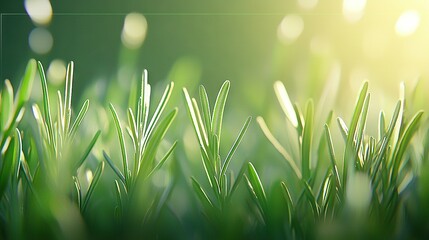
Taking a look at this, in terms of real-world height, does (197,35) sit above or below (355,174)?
above

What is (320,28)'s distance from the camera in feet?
7.82

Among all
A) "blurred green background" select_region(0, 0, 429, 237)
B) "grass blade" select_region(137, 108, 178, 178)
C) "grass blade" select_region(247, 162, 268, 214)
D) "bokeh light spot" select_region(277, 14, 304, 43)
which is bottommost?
"grass blade" select_region(247, 162, 268, 214)

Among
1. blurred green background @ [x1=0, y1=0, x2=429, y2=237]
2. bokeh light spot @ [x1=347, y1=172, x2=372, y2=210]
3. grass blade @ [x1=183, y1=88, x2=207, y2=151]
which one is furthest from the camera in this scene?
blurred green background @ [x1=0, y1=0, x2=429, y2=237]

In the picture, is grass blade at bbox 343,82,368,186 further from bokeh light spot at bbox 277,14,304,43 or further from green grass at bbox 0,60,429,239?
bokeh light spot at bbox 277,14,304,43

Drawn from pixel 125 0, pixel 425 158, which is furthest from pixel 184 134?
pixel 125 0

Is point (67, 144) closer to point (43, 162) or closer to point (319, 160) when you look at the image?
point (43, 162)

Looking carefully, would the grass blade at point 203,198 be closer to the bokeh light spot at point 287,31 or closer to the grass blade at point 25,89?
the grass blade at point 25,89

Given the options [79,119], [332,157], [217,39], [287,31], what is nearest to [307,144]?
[332,157]

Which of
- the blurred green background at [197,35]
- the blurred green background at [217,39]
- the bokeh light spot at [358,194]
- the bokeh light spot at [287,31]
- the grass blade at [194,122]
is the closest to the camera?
the bokeh light spot at [358,194]

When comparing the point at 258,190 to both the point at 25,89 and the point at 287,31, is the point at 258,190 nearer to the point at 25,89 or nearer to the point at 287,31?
the point at 25,89

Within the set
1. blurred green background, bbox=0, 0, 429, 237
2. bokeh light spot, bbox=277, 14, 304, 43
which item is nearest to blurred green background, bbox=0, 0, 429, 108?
blurred green background, bbox=0, 0, 429, 237

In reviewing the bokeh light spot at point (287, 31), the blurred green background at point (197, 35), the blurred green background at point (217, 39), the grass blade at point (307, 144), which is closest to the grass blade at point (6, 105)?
the grass blade at point (307, 144)

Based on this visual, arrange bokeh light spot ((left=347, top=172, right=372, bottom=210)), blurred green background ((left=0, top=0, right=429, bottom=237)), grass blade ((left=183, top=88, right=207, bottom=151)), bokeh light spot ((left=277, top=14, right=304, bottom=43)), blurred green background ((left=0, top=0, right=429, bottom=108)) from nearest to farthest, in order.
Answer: bokeh light spot ((left=347, top=172, right=372, bottom=210)) → grass blade ((left=183, top=88, right=207, bottom=151)) → bokeh light spot ((left=277, top=14, right=304, bottom=43)) → blurred green background ((left=0, top=0, right=429, bottom=237)) → blurred green background ((left=0, top=0, right=429, bottom=108))

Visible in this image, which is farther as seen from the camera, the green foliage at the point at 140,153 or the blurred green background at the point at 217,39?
the blurred green background at the point at 217,39
